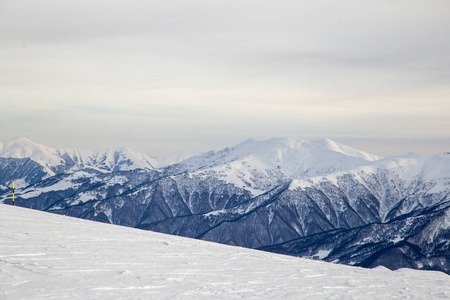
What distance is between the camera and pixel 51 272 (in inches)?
1153

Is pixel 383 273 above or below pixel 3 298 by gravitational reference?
below

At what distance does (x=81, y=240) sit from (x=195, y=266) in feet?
36.2

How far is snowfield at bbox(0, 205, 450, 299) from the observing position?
2669cm

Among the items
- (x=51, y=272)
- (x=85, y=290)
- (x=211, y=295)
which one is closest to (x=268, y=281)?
→ (x=211, y=295)

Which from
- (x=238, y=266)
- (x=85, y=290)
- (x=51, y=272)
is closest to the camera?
(x=85, y=290)

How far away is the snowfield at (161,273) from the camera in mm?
26688

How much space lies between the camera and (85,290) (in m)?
26.1

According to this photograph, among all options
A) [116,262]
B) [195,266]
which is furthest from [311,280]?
[116,262]

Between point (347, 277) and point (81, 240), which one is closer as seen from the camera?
point (347, 277)

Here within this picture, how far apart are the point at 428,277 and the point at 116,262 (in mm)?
22120

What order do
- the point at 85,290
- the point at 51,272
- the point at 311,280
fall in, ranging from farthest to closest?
1. the point at 311,280
2. the point at 51,272
3. the point at 85,290

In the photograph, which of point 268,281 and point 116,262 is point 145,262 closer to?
point 116,262

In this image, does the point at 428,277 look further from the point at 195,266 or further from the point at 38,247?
the point at 38,247

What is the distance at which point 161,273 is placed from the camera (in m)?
31.0
